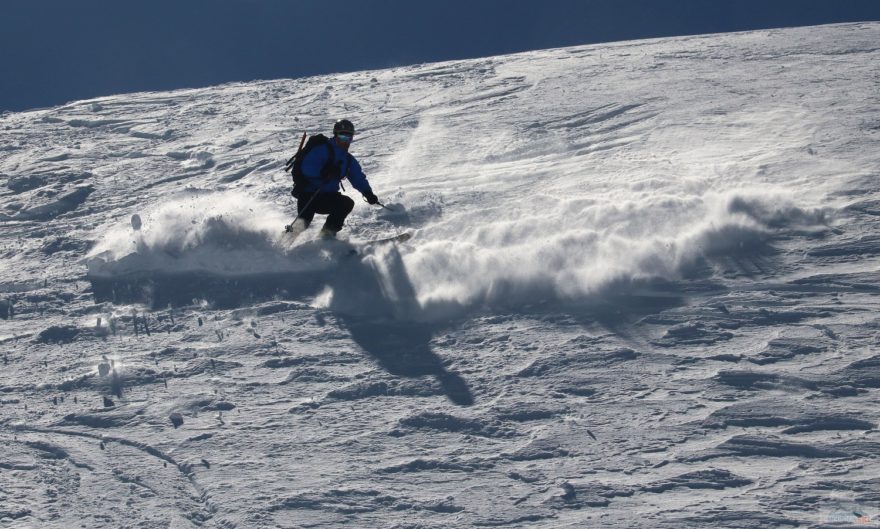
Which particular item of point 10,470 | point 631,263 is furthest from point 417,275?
point 10,470

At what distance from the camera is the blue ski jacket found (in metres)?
8.95

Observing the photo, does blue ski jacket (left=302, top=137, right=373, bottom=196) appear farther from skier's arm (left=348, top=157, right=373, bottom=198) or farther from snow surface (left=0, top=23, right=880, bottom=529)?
snow surface (left=0, top=23, right=880, bottom=529)

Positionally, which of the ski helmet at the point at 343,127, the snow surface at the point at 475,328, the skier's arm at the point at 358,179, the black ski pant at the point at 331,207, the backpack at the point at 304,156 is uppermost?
the ski helmet at the point at 343,127

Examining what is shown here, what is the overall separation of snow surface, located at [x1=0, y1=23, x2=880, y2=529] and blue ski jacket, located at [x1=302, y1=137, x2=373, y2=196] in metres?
0.45

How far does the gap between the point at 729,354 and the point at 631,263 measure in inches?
55.9

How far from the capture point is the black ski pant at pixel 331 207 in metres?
8.99

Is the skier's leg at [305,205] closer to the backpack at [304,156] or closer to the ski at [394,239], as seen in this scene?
the backpack at [304,156]

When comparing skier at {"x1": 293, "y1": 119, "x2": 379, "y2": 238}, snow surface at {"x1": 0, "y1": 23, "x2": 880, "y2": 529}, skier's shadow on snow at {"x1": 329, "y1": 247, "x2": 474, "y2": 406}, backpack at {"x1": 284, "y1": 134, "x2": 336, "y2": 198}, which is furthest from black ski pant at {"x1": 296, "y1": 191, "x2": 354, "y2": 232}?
skier's shadow on snow at {"x1": 329, "y1": 247, "x2": 474, "y2": 406}

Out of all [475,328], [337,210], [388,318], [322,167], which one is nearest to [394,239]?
[337,210]

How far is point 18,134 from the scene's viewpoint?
14312 mm

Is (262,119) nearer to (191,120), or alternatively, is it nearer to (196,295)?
(191,120)

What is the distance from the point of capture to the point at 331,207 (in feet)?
29.6

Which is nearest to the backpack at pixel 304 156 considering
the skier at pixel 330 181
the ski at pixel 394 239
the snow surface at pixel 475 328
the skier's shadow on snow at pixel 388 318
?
the skier at pixel 330 181

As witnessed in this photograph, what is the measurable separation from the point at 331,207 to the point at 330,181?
8.1 inches
